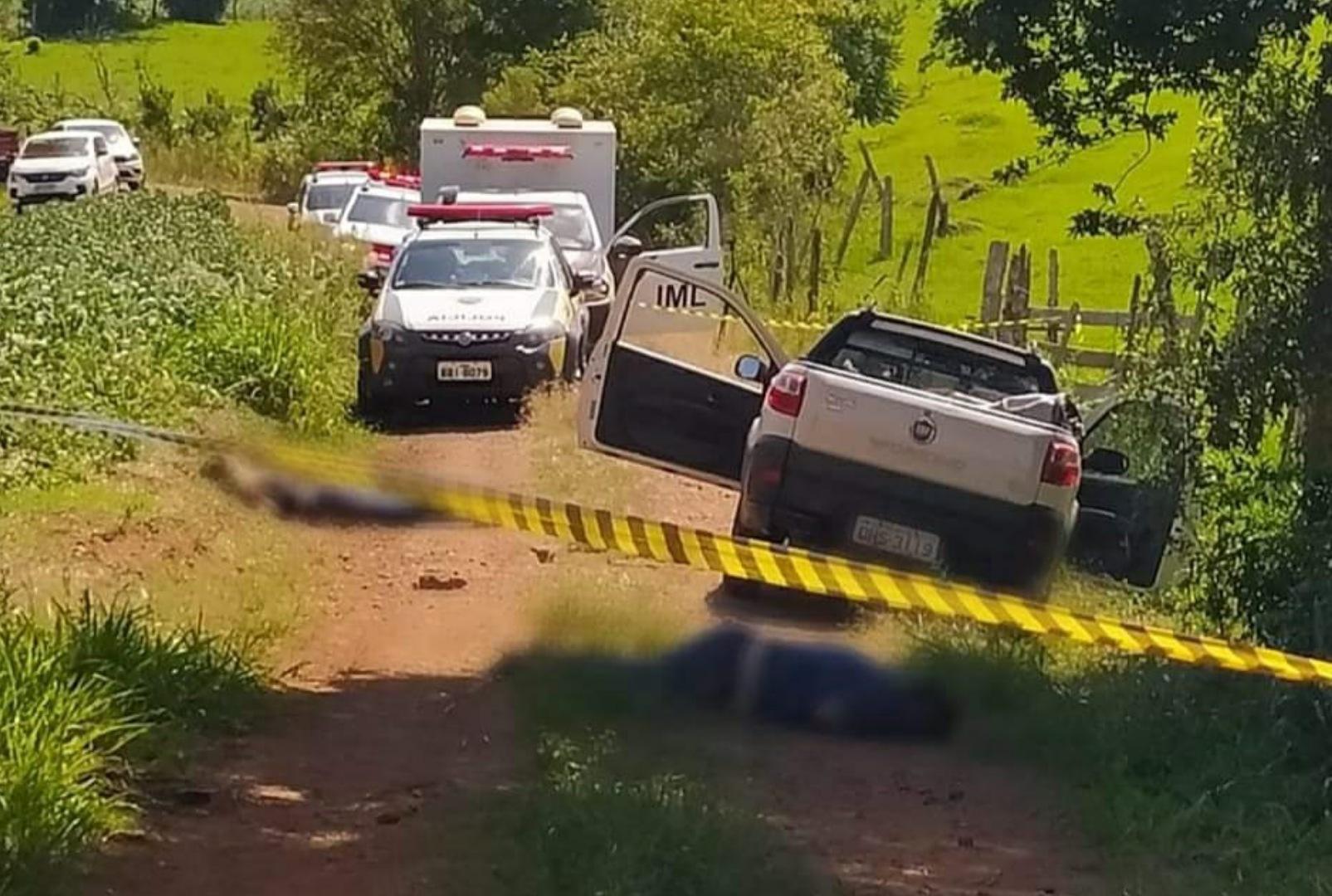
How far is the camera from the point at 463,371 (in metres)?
15.9

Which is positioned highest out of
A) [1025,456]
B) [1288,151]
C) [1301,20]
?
[1301,20]

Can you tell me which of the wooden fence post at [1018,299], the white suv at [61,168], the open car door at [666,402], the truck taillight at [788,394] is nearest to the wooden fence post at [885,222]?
the wooden fence post at [1018,299]

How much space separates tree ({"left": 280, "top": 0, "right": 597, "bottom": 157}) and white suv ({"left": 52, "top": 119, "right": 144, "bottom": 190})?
4.18m

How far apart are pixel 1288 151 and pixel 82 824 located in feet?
19.8

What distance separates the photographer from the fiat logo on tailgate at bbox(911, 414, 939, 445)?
962 centimetres

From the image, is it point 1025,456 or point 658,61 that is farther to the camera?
point 658,61

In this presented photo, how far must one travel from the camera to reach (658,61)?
3053 cm

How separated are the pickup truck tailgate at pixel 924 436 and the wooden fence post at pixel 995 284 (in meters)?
11.2

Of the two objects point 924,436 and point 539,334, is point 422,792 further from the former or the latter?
point 539,334

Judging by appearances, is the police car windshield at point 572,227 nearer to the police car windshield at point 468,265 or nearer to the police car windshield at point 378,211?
the police car windshield at point 468,265

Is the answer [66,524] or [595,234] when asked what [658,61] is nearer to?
[595,234]

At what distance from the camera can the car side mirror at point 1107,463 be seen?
1053 centimetres

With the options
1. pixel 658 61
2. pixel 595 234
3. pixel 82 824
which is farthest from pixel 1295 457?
pixel 658 61

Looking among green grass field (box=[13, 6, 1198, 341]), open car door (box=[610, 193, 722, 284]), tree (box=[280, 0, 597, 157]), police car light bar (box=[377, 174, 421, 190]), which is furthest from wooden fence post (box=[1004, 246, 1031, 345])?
tree (box=[280, 0, 597, 157])
